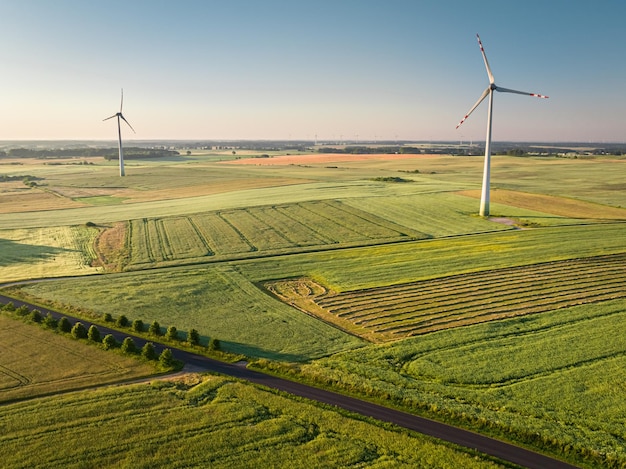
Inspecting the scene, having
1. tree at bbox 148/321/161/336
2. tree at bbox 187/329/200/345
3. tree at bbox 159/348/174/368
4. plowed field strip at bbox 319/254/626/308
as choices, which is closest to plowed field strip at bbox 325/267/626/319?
plowed field strip at bbox 319/254/626/308

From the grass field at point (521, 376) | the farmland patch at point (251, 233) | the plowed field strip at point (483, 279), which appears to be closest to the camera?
the grass field at point (521, 376)

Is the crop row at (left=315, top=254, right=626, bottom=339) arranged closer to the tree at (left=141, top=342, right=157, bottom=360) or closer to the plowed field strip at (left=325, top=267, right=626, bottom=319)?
the plowed field strip at (left=325, top=267, right=626, bottom=319)

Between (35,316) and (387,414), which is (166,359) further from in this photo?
(387,414)

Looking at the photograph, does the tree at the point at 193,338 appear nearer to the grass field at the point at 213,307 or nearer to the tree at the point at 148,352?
→ the grass field at the point at 213,307

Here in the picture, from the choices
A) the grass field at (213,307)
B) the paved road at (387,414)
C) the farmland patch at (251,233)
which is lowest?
the paved road at (387,414)

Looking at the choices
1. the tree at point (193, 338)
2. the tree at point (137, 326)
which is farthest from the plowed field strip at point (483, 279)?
the tree at point (137, 326)

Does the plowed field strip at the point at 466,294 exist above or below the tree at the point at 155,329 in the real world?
above
